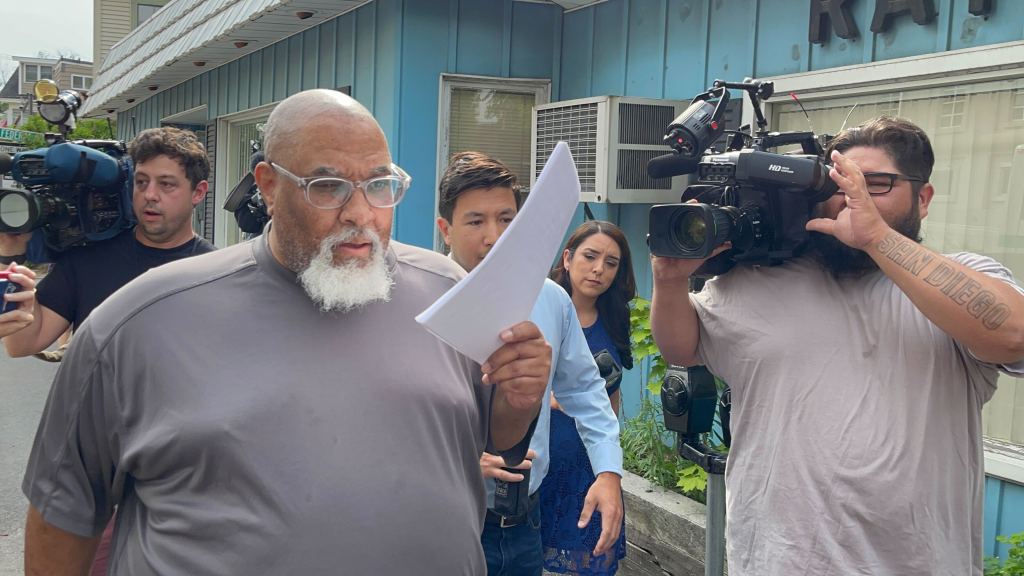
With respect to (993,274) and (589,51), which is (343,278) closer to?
(993,274)

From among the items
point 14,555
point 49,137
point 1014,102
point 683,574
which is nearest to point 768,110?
point 1014,102

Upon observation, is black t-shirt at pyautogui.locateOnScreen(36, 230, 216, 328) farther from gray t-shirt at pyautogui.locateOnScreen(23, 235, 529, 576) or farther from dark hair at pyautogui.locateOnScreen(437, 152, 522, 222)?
gray t-shirt at pyautogui.locateOnScreen(23, 235, 529, 576)

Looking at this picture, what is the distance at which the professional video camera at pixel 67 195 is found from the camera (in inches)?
127

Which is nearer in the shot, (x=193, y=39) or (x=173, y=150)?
(x=173, y=150)

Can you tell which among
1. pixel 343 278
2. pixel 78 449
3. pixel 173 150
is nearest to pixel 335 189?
pixel 343 278

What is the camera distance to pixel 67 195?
10.9 ft

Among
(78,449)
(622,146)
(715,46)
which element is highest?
(715,46)

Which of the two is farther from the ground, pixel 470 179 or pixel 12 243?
pixel 470 179

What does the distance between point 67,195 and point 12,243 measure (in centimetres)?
23

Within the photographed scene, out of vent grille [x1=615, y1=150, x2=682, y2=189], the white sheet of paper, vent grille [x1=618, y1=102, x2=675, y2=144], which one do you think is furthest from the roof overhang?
the white sheet of paper

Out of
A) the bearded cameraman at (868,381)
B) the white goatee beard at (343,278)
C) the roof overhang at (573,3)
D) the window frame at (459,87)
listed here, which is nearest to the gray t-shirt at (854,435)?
the bearded cameraman at (868,381)

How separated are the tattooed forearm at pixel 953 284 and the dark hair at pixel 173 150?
8.29ft

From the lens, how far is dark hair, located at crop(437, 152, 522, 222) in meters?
3.12

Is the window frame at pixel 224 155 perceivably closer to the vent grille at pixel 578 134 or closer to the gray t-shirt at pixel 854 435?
the vent grille at pixel 578 134
